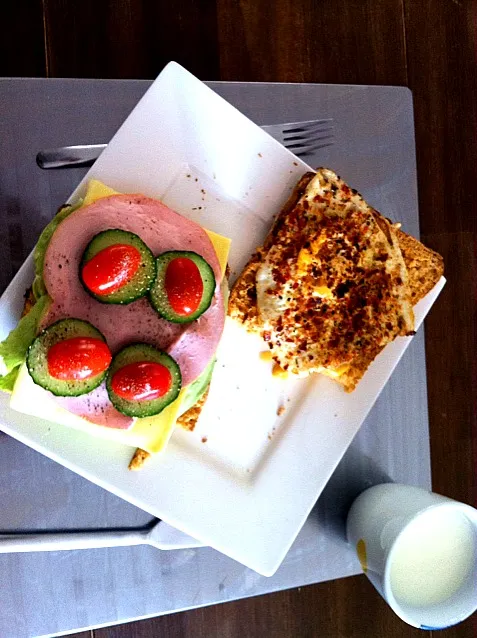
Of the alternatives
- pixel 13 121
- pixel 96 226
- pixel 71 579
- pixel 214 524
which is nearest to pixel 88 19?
pixel 13 121

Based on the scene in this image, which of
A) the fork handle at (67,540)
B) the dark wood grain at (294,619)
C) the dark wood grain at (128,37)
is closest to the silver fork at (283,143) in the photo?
the dark wood grain at (128,37)

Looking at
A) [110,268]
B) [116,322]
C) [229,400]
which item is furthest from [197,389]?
[110,268]

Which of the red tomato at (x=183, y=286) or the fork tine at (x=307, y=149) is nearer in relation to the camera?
the red tomato at (x=183, y=286)

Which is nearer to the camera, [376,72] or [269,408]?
[269,408]

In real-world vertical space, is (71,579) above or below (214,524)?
below

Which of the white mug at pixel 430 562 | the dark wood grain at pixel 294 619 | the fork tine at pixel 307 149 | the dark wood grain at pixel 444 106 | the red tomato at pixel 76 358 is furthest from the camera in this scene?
the dark wood grain at pixel 444 106

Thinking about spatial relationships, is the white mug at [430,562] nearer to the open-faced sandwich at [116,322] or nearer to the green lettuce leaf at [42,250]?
the open-faced sandwich at [116,322]

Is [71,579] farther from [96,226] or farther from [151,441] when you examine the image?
[96,226]
